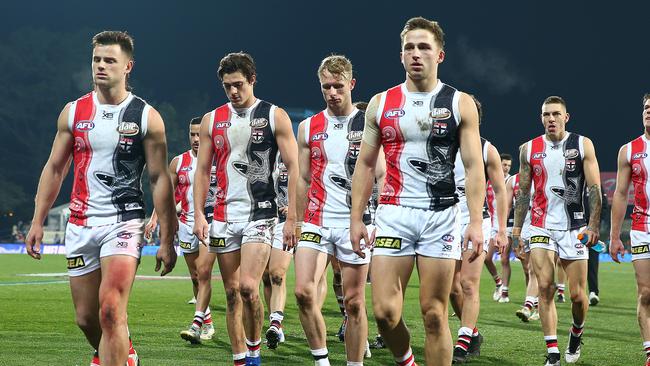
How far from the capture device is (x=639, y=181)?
29.6 ft

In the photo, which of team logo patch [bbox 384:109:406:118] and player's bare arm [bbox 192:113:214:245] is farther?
player's bare arm [bbox 192:113:214:245]

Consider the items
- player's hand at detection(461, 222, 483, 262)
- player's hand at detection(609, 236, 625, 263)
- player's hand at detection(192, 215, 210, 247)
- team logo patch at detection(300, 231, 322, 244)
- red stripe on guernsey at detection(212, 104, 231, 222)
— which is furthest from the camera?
player's hand at detection(609, 236, 625, 263)

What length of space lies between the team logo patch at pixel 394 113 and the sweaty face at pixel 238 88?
80.7 inches

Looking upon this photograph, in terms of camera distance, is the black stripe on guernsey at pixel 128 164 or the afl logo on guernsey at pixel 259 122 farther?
Answer: the afl logo on guernsey at pixel 259 122

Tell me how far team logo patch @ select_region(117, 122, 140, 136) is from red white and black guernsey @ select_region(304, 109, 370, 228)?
6.99ft

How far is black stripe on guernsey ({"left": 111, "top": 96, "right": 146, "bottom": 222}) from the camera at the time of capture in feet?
21.3

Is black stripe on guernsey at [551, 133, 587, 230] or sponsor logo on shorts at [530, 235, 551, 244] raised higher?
black stripe on guernsey at [551, 133, 587, 230]

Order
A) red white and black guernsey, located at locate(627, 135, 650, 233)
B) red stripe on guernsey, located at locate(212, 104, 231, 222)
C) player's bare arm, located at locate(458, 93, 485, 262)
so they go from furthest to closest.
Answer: red white and black guernsey, located at locate(627, 135, 650, 233), red stripe on guernsey, located at locate(212, 104, 231, 222), player's bare arm, located at locate(458, 93, 485, 262)

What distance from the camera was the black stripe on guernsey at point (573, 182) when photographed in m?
9.81

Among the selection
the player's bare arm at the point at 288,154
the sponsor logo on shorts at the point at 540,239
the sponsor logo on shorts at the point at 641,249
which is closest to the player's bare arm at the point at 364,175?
the player's bare arm at the point at 288,154

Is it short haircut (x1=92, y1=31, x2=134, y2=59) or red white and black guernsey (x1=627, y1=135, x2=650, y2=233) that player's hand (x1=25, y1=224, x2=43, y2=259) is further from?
red white and black guernsey (x1=627, y1=135, x2=650, y2=233)

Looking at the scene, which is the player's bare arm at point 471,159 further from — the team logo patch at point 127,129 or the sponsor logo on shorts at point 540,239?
the sponsor logo on shorts at point 540,239

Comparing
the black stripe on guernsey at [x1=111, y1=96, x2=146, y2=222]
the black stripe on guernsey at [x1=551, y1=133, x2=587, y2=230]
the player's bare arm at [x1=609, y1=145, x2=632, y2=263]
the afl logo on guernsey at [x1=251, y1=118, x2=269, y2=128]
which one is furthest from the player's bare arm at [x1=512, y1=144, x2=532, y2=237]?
the black stripe on guernsey at [x1=111, y1=96, x2=146, y2=222]

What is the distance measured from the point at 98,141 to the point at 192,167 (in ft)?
20.8
